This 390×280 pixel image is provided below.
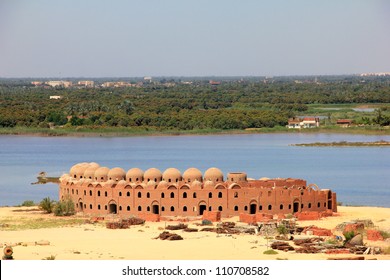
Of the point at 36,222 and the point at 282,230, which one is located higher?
the point at 282,230

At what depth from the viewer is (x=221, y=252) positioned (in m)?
26.0

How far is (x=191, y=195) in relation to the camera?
33.5 m

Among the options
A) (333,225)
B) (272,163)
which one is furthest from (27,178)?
(333,225)

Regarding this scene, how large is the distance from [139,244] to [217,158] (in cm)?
2940

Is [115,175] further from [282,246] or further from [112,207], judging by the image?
[282,246]

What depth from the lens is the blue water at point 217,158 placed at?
44.5 metres

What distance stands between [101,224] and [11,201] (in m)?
9.91

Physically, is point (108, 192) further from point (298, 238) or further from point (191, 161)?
point (191, 161)

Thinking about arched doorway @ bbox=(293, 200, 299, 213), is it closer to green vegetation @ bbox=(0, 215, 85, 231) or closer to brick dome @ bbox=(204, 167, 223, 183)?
brick dome @ bbox=(204, 167, 223, 183)

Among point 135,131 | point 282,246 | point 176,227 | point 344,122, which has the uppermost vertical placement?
point 282,246

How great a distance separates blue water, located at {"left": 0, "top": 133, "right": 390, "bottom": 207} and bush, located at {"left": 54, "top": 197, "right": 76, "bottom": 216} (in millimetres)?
6089

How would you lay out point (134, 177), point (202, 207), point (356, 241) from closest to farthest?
point (356, 241), point (202, 207), point (134, 177)

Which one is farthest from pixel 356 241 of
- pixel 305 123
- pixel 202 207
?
pixel 305 123

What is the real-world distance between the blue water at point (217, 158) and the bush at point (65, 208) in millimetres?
6089
